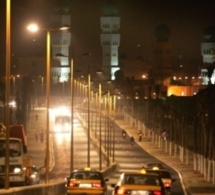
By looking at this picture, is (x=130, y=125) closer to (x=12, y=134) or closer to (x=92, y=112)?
(x=92, y=112)

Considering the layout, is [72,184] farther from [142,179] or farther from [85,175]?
[142,179]

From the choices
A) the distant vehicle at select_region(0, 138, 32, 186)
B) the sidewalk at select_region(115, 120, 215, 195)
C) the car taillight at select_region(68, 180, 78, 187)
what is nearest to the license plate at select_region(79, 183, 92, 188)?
the car taillight at select_region(68, 180, 78, 187)

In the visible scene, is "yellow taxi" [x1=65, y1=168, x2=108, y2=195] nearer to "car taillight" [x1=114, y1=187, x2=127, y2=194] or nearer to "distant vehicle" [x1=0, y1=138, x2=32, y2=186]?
"distant vehicle" [x1=0, y1=138, x2=32, y2=186]

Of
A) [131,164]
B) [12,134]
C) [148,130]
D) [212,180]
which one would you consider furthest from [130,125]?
[12,134]

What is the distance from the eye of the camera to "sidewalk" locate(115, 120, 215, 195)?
174 feet

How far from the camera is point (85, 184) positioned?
3675 centimetres

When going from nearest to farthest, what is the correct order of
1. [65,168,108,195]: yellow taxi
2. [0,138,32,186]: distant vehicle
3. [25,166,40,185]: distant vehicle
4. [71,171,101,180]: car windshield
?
[65,168,108,195]: yellow taxi → [71,171,101,180]: car windshield → [0,138,32,186]: distant vehicle → [25,166,40,185]: distant vehicle

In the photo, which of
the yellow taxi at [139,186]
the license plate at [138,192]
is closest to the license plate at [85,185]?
the yellow taxi at [139,186]

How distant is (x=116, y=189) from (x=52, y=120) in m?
115

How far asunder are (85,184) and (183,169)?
45.6 meters

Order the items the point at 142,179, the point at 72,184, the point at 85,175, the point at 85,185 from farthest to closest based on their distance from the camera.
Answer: the point at 85,175 → the point at 85,185 → the point at 72,184 → the point at 142,179

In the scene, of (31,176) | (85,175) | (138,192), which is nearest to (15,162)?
(85,175)

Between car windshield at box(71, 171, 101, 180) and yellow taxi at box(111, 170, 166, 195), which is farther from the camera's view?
car windshield at box(71, 171, 101, 180)

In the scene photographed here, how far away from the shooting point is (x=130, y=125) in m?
140
